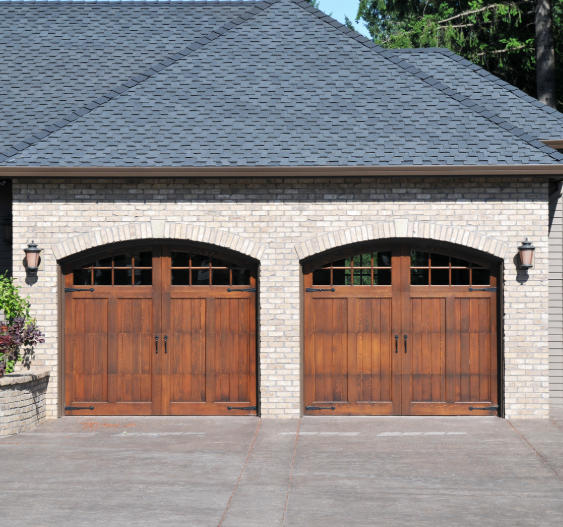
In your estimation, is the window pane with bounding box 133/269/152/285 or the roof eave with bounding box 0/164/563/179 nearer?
the roof eave with bounding box 0/164/563/179

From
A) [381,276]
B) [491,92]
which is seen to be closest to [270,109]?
[381,276]

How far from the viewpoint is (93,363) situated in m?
13.0

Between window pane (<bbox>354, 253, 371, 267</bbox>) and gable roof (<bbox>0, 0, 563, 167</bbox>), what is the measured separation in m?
1.47

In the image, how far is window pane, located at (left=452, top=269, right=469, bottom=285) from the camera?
12.9m

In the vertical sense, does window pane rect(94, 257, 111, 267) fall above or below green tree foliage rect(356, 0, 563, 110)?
below

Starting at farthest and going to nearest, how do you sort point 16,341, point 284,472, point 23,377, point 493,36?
point 493,36 → point 16,341 → point 23,377 → point 284,472

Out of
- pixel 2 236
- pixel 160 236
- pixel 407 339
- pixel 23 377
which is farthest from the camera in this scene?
pixel 2 236

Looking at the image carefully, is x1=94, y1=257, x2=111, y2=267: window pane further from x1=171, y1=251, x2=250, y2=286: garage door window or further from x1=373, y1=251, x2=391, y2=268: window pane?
x1=373, y1=251, x2=391, y2=268: window pane

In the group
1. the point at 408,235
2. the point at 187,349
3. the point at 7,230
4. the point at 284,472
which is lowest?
the point at 284,472

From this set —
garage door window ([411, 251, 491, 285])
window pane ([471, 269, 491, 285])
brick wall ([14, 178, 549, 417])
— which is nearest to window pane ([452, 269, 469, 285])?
garage door window ([411, 251, 491, 285])

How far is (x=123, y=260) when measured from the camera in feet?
42.7

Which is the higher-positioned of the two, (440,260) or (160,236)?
(160,236)

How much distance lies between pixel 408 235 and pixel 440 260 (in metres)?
0.75

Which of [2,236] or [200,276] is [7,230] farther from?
[200,276]
